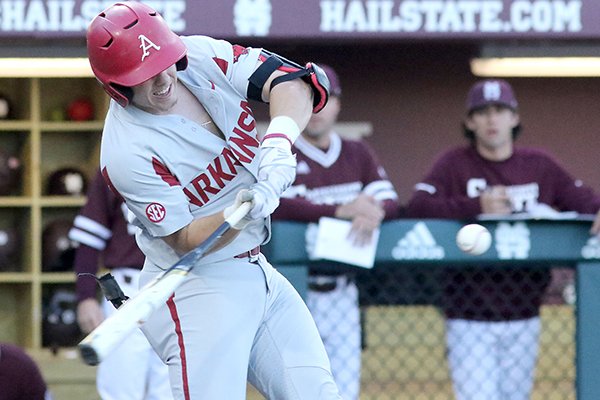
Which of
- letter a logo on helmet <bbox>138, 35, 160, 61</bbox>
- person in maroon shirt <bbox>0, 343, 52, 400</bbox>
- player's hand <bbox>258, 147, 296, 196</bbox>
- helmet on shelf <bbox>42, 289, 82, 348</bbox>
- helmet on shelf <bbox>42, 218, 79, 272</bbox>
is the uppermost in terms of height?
letter a logo on helmet <bbox>138, 35, 160, 61</bbox>

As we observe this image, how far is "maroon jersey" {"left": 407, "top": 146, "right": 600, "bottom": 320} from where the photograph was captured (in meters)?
4.66

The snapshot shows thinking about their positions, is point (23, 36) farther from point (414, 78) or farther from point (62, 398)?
point (414, 78)

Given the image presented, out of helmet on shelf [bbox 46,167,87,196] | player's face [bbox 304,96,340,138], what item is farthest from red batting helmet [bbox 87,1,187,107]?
helmet on shelf [bbox 46,167,87,196]

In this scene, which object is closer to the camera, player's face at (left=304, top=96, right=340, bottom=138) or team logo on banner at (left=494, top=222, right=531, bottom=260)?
team logo on banner at (left=494, top=222, right=531, bottom=260)

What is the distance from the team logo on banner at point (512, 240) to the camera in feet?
14.3

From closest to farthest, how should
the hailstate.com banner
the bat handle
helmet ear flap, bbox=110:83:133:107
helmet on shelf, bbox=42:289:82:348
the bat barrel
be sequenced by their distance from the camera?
1. the bat barrel
2. the bat handle
3. helmet ear flap, bbox=110:83:133:107
4. the hailstate.com banner
5. helmet on shelf, bbox=42:289:82:348

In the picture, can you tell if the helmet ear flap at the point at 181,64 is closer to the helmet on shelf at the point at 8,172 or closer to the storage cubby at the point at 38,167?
the storage cubby at the point at 38,167

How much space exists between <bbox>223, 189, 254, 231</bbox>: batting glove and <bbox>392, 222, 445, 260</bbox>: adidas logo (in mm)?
1293

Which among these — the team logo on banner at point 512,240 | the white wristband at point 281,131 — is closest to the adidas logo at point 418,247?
the team logo on banner at point 512,240

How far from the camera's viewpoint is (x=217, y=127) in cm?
334

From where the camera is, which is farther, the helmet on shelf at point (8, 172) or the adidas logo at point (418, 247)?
the helmet on shelf at point (8, 172)

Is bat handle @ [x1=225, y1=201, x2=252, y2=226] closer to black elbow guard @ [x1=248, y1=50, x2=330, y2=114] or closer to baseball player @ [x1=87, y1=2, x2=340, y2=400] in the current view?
baseball player @ [x1=87, y1=2, x2=340, y2=400]

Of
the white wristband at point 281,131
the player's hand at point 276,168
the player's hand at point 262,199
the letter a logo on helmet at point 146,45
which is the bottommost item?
the player's hand at point 262,199

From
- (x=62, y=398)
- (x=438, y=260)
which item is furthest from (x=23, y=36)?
(x=438, y=260)
